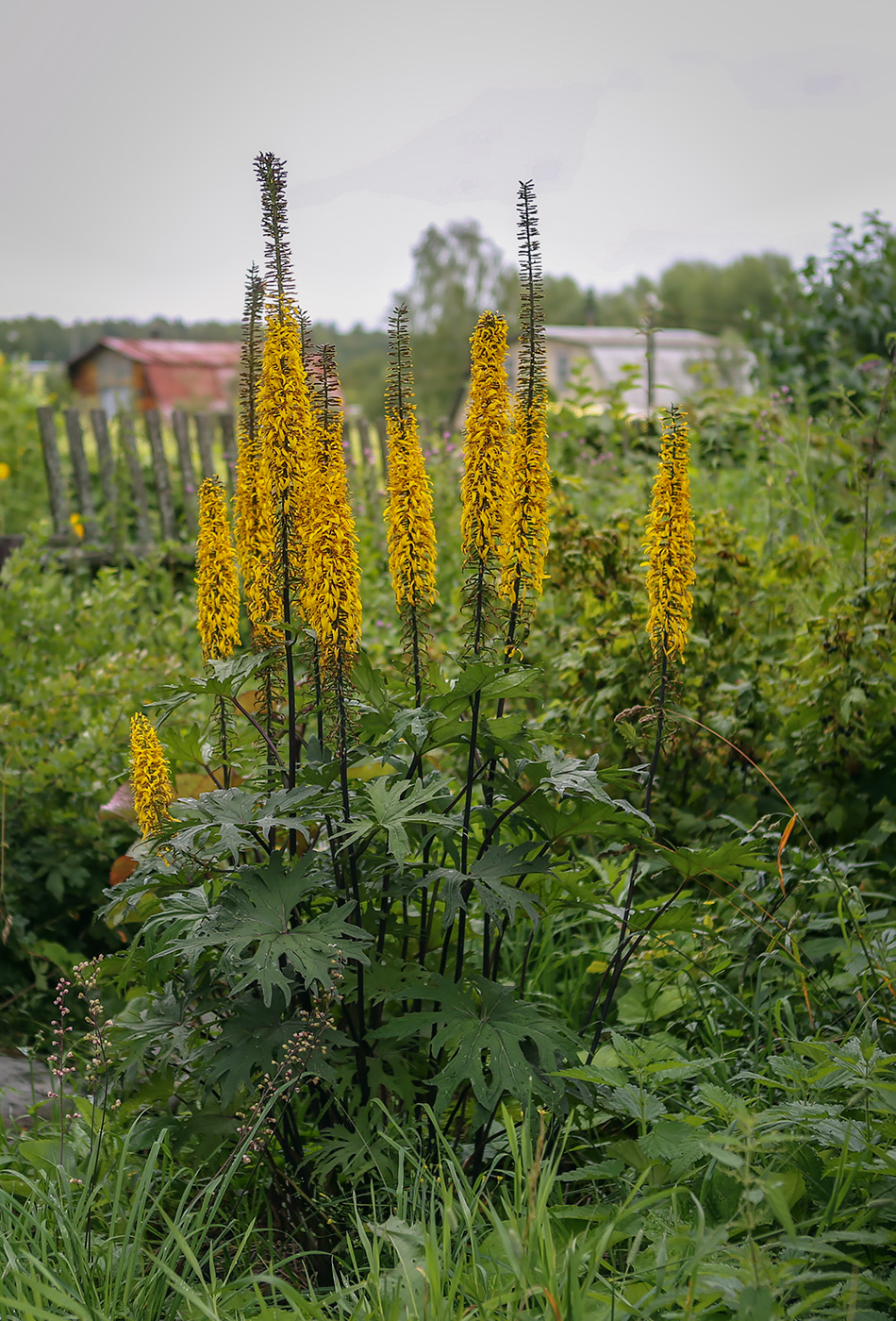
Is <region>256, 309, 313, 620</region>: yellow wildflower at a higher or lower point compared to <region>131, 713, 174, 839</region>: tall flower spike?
higher

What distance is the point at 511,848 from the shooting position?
2.07 meters

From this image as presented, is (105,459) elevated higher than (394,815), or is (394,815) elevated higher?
(105,459)

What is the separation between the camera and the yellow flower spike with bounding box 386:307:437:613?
7.05ft

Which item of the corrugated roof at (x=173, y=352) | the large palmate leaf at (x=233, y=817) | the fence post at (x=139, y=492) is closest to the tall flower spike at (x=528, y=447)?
the large palmate leaf at (x=233, y=817)

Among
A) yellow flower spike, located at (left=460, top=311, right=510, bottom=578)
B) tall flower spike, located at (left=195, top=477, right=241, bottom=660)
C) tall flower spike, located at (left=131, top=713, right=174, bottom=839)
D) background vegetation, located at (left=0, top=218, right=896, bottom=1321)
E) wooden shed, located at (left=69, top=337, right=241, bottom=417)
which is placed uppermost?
wooden shed, located at (left=69, top=337, right=241, bottom=417)

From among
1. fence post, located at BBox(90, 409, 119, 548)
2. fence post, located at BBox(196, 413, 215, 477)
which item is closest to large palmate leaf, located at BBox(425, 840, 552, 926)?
fence post, located at BBox(90, 409, 119, 548)

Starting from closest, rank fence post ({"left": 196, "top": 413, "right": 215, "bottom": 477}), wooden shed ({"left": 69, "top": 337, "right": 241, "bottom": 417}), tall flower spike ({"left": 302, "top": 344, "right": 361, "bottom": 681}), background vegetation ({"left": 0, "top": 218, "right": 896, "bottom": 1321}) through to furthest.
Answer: background vegetation ({"left": 0, "top": 218, "right": 896, "bottom": 1321})
tall flower spike ({"left": 302, "top": 344, "right": 361, "bottom": 681})
fence post ({"left": 196, "top": 413, "right": 215, "bottom": 477})
wooden shed ({"left": 69, "top": 337, "right": 241, "bottom": 417})

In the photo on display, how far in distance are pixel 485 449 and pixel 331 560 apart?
40cm

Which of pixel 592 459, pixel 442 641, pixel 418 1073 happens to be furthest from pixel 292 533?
pixel 592 459

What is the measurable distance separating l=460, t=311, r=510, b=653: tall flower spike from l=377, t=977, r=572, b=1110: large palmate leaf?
0.71 m

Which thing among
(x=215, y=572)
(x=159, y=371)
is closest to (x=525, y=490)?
(x=215, y=572)

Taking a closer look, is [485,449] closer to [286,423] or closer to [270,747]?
[286,423]

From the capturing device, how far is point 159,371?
52625 millimetres

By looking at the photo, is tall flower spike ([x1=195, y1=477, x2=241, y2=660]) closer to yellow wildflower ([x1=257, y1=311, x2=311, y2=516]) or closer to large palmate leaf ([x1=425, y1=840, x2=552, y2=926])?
yellow wildflower ([x1=257, y1=311, x2=311, y2=516])
